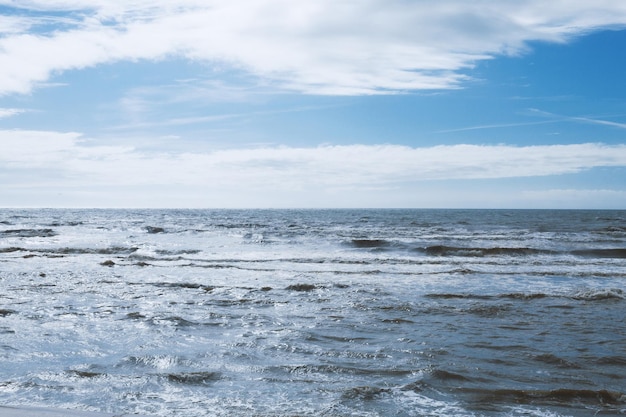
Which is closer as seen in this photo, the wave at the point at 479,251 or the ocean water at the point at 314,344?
the ocean water at the point at 314,344

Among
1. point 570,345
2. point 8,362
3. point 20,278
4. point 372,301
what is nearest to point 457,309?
point 372,301

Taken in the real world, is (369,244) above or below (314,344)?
below

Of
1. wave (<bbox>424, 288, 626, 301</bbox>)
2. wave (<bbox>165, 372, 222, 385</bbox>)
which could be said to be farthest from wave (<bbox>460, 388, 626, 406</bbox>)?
wave (<bbox>424, 288, 626, 301</bbox>)

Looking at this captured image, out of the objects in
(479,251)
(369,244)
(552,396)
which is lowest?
(369,244)

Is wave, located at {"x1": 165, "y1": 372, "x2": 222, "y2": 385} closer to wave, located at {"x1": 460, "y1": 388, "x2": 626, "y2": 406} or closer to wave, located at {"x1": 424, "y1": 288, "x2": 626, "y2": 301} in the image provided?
wave, located at {"x1": 460, "y1": 388, "x2": 626, "y2": 406}

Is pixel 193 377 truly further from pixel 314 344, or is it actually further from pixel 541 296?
pixel 541 296

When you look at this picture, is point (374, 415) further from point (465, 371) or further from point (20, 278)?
point (20, 278)

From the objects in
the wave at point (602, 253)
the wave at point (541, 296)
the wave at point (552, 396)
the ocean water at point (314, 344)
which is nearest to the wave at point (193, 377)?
the ocean water at point (314, 344)

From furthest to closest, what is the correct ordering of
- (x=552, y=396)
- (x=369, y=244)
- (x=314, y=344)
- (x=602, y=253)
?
(x=369, y=244), (x=602, y=253), (x=314, y=344), (x=552, y=396)

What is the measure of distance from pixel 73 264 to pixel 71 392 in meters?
16.8

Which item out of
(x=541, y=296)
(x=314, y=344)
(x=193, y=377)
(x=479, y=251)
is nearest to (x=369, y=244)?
(x=479, y=251)

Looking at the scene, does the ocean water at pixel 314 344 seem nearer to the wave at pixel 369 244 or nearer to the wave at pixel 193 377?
the wave at pixel 193 377

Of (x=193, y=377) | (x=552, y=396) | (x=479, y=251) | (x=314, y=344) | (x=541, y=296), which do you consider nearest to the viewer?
(x=552, y=396)

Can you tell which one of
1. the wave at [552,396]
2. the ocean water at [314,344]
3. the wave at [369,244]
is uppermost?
the wave at [552,396]
